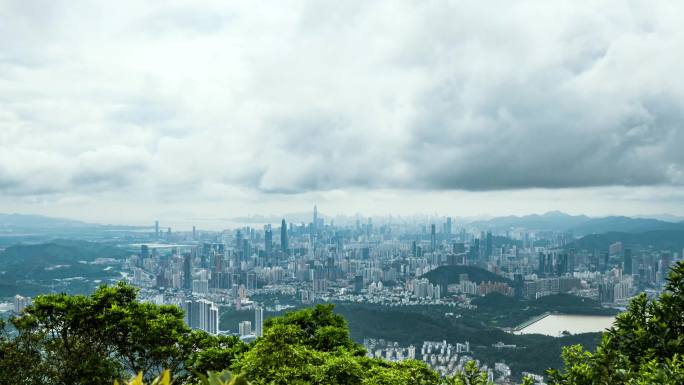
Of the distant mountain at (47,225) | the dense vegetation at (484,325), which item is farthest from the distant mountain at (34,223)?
the dense vegetation at (484,325)

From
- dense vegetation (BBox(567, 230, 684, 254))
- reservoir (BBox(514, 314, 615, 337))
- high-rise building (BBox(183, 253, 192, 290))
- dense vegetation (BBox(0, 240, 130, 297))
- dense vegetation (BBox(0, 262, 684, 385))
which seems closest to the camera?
dense vegetation (BBox(0, 262, 684, 385))

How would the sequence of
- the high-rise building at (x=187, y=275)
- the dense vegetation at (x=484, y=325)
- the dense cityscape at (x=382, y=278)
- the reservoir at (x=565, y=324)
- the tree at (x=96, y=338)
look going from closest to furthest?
the tree at (x=96, y=338) → the dense vegetation at (x=484, y=325) → the reservoir at (x=565, y=324) → the dense cityscape at (x=382, y=278) → the high-rise building at (x=187, y=275)

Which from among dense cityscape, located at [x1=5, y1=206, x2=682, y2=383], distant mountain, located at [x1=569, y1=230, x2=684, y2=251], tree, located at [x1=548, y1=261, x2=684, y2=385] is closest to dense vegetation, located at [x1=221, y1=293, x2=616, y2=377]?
dense cityscape, located at [x1=5, y1=206, x2=682, y2=383]

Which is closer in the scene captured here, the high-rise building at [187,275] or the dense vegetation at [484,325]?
the dense vegetation at [484,325]

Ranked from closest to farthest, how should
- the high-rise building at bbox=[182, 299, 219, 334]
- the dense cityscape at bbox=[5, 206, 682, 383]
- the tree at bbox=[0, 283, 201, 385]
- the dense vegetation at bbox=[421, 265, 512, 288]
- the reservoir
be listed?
the tree at bbox=[0, 283, 201, 385] → the high-rise building at bbox=[182, 299, 219, 334] → the reservoir → the dense cityscape at bbox=[5, 206, 682, 383] → the dense vegetation at bbox=[421, 265, 512, 288]

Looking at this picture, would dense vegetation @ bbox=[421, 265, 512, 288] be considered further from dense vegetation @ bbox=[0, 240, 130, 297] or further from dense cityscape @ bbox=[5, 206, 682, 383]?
dense vegetation @ bbox=[0, 240, 130, 297]

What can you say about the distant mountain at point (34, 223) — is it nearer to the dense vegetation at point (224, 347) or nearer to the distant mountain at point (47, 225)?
the distant mountain at point (47, 225)

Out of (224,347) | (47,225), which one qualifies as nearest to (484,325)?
(224,347)

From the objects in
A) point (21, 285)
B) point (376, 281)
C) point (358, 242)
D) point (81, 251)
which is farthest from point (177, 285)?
point (358, 242)
